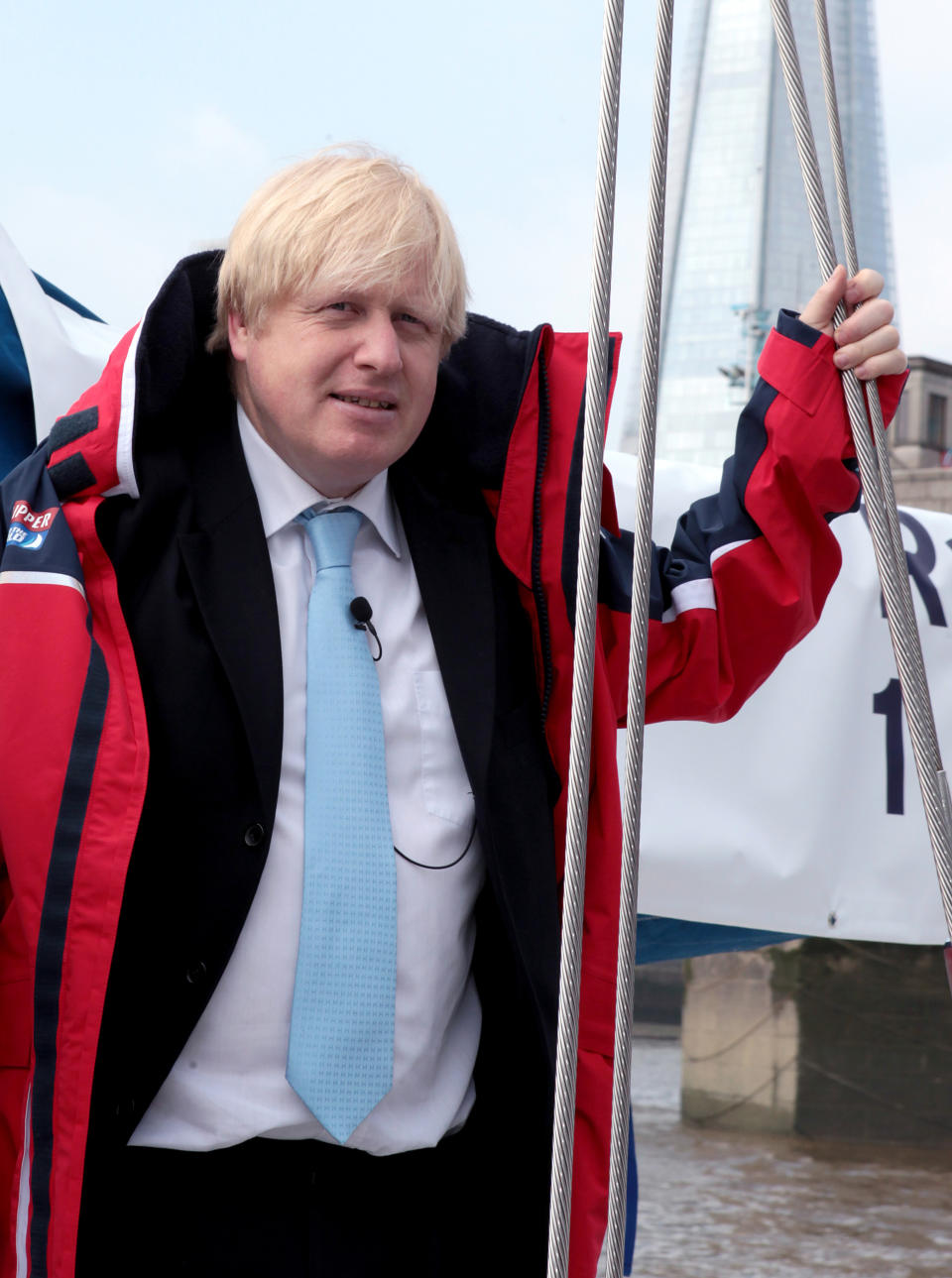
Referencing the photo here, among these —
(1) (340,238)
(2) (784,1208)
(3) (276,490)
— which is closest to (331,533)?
(3) (276,490)

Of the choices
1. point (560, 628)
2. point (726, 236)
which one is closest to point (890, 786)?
point (560, 628)

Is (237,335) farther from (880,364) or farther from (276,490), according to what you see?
(880,364)

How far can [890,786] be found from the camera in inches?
117

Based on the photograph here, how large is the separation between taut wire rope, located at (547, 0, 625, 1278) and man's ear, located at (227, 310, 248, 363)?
0.44 metres

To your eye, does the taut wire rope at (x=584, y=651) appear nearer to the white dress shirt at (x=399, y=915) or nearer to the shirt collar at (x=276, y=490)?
the white dress shirt at (x=399, y=915)

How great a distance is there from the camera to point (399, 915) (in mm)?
1676

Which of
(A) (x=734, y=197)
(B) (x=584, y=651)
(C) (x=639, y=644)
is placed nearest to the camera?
(B) (x=584, y=651)

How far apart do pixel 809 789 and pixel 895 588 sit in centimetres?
136

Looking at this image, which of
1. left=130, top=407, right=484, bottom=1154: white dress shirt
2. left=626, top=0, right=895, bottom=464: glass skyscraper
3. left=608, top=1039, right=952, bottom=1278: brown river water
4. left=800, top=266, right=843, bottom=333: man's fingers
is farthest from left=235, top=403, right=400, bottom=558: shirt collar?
left=626, top=0, right=895, bottom=464: glass skyscraper

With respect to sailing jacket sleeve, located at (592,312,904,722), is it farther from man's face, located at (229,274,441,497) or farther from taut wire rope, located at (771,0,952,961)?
A: man's face, located at (229,274,441,497)

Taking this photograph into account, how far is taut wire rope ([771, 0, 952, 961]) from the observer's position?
155cm

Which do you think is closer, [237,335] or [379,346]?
[379,346]

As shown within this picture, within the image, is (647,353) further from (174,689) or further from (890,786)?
(890,786)

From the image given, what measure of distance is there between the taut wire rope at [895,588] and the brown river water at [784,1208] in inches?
229
